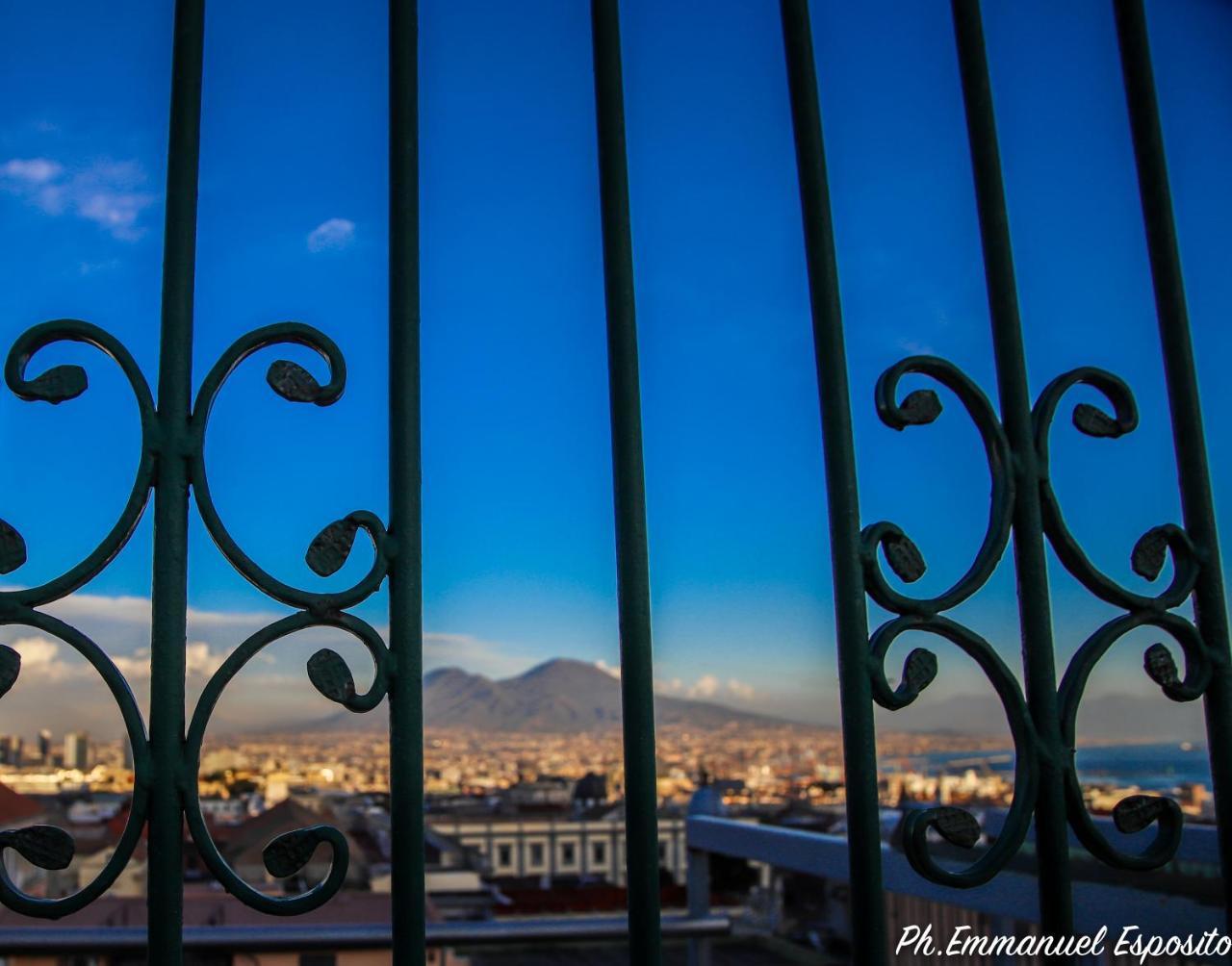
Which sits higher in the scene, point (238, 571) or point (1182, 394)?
point (1182, 394)

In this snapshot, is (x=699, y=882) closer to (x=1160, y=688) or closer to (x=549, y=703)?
(x=549, y=703)

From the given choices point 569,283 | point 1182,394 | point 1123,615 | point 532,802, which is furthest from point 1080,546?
point 532,802

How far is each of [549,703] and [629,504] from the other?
195 inches

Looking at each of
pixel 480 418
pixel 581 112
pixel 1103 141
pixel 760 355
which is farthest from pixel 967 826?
pixel 480 418

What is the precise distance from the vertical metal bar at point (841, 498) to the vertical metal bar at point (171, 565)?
41cm

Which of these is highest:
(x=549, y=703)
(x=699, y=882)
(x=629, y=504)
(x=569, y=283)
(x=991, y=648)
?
(x=569, y=283)

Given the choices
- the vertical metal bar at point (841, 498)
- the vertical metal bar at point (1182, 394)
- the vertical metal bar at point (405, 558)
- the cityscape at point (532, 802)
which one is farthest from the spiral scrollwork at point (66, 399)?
the cityscape at point (532, 802)

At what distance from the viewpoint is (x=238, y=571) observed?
2.05 ft

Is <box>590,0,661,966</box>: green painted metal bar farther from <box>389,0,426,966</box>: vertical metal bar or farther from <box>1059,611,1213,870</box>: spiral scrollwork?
<box>1059,611,1213,870</box>: spiral scrollwork

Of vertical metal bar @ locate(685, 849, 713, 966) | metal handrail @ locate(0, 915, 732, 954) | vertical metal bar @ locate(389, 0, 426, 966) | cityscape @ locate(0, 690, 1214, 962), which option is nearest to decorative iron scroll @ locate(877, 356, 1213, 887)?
vertical metal bar @ locate(389, 0, 426, 966)

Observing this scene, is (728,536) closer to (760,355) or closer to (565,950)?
(760,355)

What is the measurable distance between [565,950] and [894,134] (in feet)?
9.77

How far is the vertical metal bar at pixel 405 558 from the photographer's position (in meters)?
0.64

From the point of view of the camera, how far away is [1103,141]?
2.62 m
